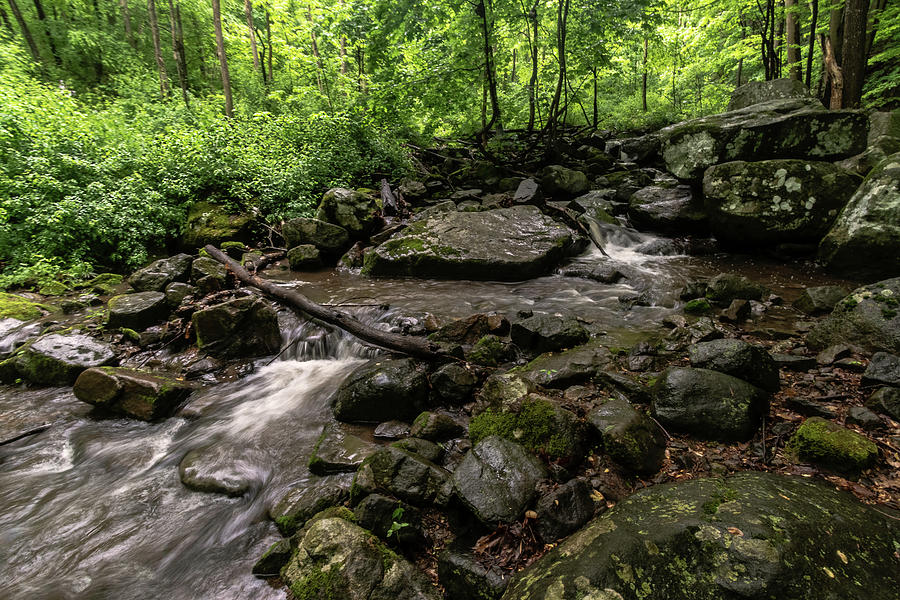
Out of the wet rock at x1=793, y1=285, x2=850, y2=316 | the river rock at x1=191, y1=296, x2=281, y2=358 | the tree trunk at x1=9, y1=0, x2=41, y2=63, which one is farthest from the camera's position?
the tree trunk at x1=9, y1=0, x2=41, y2=63

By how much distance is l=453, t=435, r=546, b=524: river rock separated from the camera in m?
2.27

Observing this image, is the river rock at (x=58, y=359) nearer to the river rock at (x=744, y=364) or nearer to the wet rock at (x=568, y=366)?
the wet rock at (x=568, y=366)

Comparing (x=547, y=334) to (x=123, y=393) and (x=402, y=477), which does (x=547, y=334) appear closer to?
(x=402, y=477)

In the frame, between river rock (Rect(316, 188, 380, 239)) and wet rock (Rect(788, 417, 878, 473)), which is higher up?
river rock (Rect(316, 188, 380, 239))

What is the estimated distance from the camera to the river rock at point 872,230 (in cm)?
501

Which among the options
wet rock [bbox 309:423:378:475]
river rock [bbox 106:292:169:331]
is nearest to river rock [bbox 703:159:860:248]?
wet rock [bbox 309:423:378:475]

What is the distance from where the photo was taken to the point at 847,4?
808 centimetres

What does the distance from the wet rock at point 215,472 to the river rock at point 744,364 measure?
14.0 ft

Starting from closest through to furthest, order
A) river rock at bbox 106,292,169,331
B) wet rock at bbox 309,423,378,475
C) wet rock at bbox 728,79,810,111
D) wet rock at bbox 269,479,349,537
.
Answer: wet rock at bbox 269,479,349,537, wet rock at bbox 309,423,378,475, river rock at bbox 106,292,169,331, wet rock at bbox 728,79,810,111

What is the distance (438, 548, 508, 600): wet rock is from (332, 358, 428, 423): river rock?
172cm

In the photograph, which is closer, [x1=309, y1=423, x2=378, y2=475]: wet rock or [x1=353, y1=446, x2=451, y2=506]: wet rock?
[x1=353, y1=446, x2=451, y2=506]: wet rock

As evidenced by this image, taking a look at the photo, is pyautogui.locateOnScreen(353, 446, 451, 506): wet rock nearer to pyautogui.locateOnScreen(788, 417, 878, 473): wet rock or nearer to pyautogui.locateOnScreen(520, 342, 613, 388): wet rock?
pyautogui.locateOnScreen(520, 342, 613, 388): wet rock

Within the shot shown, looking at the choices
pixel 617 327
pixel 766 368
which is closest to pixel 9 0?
pixel 617 327

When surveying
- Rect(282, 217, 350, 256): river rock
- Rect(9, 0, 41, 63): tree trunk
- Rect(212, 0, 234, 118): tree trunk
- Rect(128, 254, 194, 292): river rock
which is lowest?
Rect(128, 254, 194, 292): river rock
